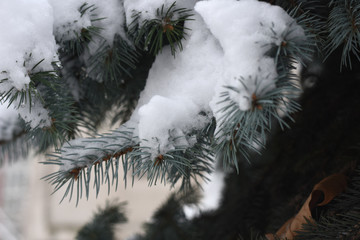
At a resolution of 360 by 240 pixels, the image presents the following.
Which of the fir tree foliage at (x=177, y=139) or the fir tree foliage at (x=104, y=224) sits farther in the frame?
the fir tree foliage at (x=104, y=224)

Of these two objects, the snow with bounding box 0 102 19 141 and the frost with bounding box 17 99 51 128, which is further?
the snow with bounding box 0 102 19 141

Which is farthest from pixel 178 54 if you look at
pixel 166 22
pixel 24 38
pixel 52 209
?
pixel 52 209

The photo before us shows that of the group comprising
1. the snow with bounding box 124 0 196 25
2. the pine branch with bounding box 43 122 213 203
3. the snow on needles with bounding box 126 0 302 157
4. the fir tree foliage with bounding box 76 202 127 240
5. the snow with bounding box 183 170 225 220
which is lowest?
the snow with bounding box 183 170 225 220

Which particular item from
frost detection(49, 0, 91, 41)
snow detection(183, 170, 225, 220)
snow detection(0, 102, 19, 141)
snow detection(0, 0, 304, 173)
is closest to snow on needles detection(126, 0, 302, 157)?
snow detection(0, 0, 304, 173)

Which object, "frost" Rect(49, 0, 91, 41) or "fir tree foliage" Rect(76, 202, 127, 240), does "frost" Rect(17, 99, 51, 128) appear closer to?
"frost" Rect(49, 0, 91, 41)

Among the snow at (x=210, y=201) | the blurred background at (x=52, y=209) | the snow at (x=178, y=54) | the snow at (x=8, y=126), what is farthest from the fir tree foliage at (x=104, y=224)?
the blurred background at (x=52, y=209)

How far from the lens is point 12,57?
Result: 1.04 ft

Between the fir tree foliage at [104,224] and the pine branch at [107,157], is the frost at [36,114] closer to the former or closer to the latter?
the pine branch at [107,157]

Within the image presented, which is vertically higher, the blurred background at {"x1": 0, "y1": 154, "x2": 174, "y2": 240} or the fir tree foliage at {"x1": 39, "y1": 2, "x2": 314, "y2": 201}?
the fir tree foliage at {"x1": 39, "y1": 2, "x2": 314, "y2": 201}

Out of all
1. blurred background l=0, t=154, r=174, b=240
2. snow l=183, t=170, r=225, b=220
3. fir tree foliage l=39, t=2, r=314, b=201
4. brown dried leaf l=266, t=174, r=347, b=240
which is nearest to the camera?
fir tree foliage l=39, t=2, r=314, b=201

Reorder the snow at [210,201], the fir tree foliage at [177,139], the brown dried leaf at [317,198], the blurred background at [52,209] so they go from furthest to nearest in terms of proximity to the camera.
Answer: the blurred background at [52,209] → the snow at [210,201] → the brown dried leaf at [317,198] → the fir tree foliage at [177,139]

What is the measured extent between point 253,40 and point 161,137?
0.40ft

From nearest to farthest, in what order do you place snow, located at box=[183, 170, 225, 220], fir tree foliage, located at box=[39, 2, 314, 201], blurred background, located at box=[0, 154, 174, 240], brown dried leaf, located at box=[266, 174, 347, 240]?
fir tree foliage, located at box=[39, 2, 314, 201] < brown dried leaf, located at box=[266, 174, 347, 240] < snow, located at box=[183, 170, 225, 220] < blurred background, located at box=[0, 154, 174, 240]

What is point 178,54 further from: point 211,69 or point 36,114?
point 36,114
